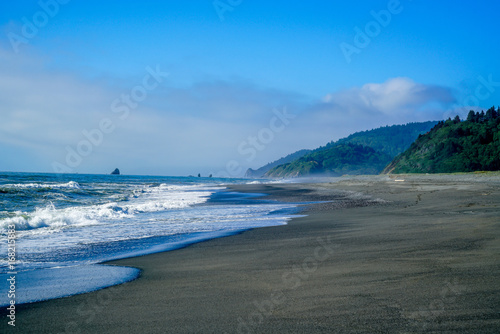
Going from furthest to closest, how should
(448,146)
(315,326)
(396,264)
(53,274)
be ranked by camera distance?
1. (448,146)
2. (53,274)
3. (396,264)
4. (315,326)

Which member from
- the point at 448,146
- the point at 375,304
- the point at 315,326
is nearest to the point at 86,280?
the point at 315,326

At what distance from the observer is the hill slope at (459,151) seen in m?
81.3

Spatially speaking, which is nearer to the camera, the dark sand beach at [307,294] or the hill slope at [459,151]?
the dark sand beach at [307,294]

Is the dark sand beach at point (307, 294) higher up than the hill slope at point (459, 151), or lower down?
lower down

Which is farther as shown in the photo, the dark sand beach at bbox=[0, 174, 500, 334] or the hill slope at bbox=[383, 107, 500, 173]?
the hill slope at bbox=[383, 107, 500, 173]

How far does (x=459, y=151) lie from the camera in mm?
90250

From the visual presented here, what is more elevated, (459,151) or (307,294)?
(459,151)

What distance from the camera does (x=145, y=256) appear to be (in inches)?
290

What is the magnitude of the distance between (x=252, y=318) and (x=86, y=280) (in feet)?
11.1

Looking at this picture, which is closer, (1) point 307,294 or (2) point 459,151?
(1) point 307,294

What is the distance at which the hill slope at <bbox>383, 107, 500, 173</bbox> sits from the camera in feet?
267

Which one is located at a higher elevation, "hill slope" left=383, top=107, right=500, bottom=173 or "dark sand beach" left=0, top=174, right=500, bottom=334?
"hill slope" left=383, top=107, right=500, bottom=173

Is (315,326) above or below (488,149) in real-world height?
below

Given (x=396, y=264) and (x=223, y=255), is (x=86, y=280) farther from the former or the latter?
(x=396, y=264)
